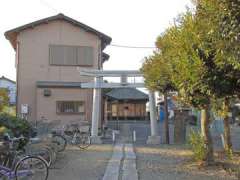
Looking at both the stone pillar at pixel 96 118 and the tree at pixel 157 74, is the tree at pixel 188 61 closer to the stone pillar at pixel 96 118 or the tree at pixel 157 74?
the tree at pixel 157 74

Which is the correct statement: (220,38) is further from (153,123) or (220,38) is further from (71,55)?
(71,55)

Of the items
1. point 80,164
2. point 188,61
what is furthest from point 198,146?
point 188,61

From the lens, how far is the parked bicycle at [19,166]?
9.05 m

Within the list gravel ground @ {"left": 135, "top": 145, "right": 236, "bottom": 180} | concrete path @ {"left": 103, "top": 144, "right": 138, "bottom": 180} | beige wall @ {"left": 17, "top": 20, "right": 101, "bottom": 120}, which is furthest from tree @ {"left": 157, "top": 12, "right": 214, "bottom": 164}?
beige wall @ {"left": 17, "top": 20, "right": 101, "bottom": 120}

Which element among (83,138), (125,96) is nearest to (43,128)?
(83,138)

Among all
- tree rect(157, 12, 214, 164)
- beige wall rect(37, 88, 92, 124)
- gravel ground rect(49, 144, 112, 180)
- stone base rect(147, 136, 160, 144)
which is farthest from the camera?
beige wall rect(37, 88, 92, 124)

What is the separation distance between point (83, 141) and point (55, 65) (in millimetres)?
9897

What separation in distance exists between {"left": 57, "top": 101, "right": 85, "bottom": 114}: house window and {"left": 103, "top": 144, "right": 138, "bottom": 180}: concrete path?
1122 centimetres

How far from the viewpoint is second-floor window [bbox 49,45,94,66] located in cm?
2850

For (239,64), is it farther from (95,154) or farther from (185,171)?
(95,154)

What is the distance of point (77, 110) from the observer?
92.7ft

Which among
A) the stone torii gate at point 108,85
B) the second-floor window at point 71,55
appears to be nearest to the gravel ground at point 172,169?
the stone torii gate at point 108,85

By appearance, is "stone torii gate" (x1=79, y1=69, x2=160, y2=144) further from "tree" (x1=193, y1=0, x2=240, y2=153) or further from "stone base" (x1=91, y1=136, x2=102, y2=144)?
"tree" (x1=193, y1=0, x2=240, y2=153)

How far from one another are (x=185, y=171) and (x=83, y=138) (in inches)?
329
